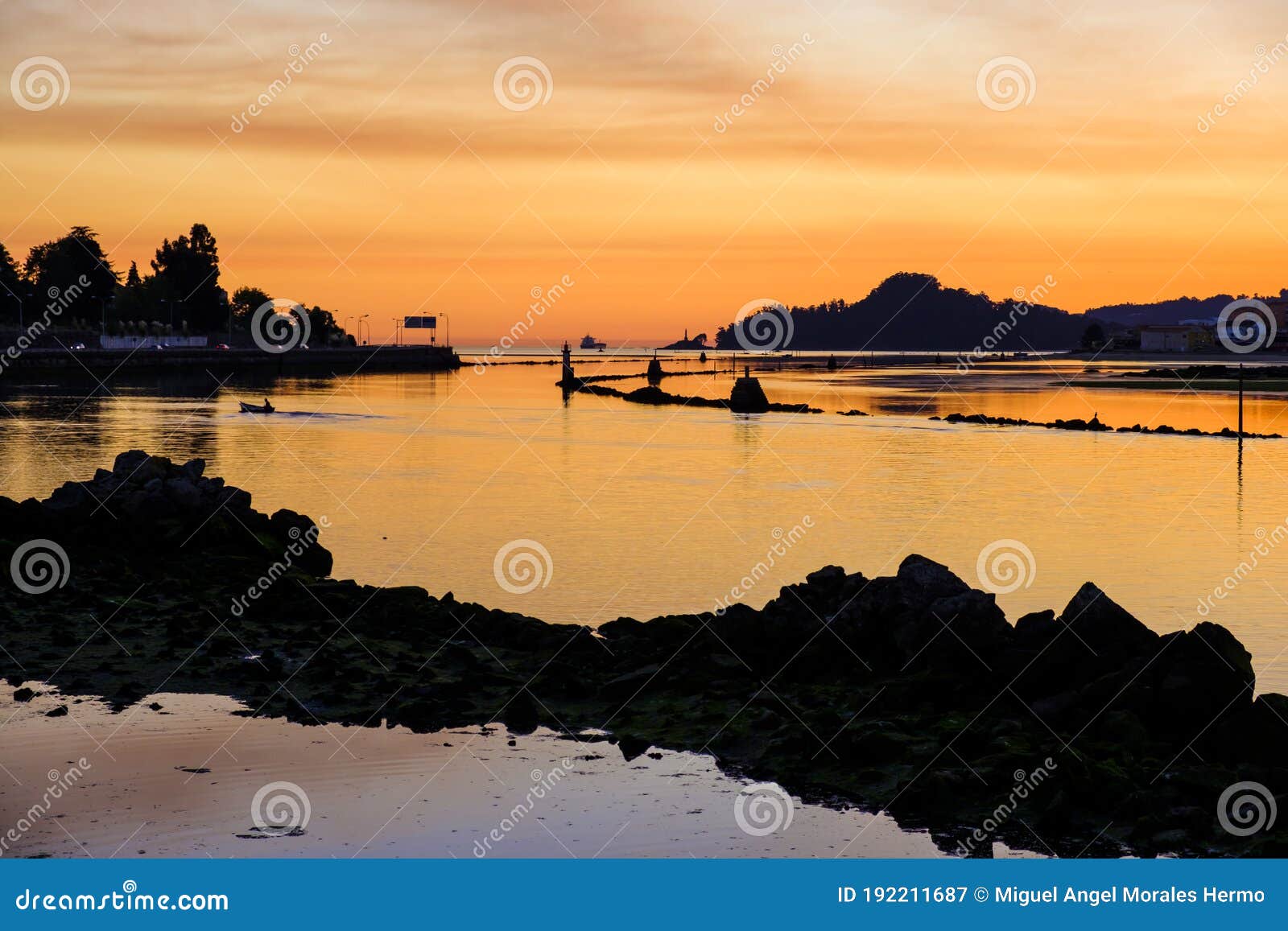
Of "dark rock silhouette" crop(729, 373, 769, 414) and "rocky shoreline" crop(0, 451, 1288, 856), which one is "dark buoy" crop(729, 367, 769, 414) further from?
"rocky shoreline" crop(0, 451, 1288, 856)

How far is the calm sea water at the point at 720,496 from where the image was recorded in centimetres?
3516

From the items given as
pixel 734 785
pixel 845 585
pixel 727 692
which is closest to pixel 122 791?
pixel 734 785

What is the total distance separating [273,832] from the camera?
15.5 m

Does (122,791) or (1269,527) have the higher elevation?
(1269,527)

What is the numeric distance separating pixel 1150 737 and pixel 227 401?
12196 cm

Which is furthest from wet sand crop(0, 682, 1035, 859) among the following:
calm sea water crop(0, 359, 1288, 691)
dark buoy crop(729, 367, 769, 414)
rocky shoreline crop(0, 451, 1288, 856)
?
dark buoy crop(729, 367, 769, 414)

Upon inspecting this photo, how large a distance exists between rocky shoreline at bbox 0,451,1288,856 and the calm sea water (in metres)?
5.23

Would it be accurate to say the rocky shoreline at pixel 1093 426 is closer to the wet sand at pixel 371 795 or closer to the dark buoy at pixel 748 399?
the dark buoy at pixel 748 399

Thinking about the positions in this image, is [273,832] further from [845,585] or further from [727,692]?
[845,585]

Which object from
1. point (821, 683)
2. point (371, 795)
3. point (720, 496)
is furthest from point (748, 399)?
point (371, 795)

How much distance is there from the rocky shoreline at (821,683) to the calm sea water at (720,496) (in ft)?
17.2

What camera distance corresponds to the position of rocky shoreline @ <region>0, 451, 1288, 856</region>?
16891mm

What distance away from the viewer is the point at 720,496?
186ft

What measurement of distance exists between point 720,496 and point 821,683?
3448 centimetres
